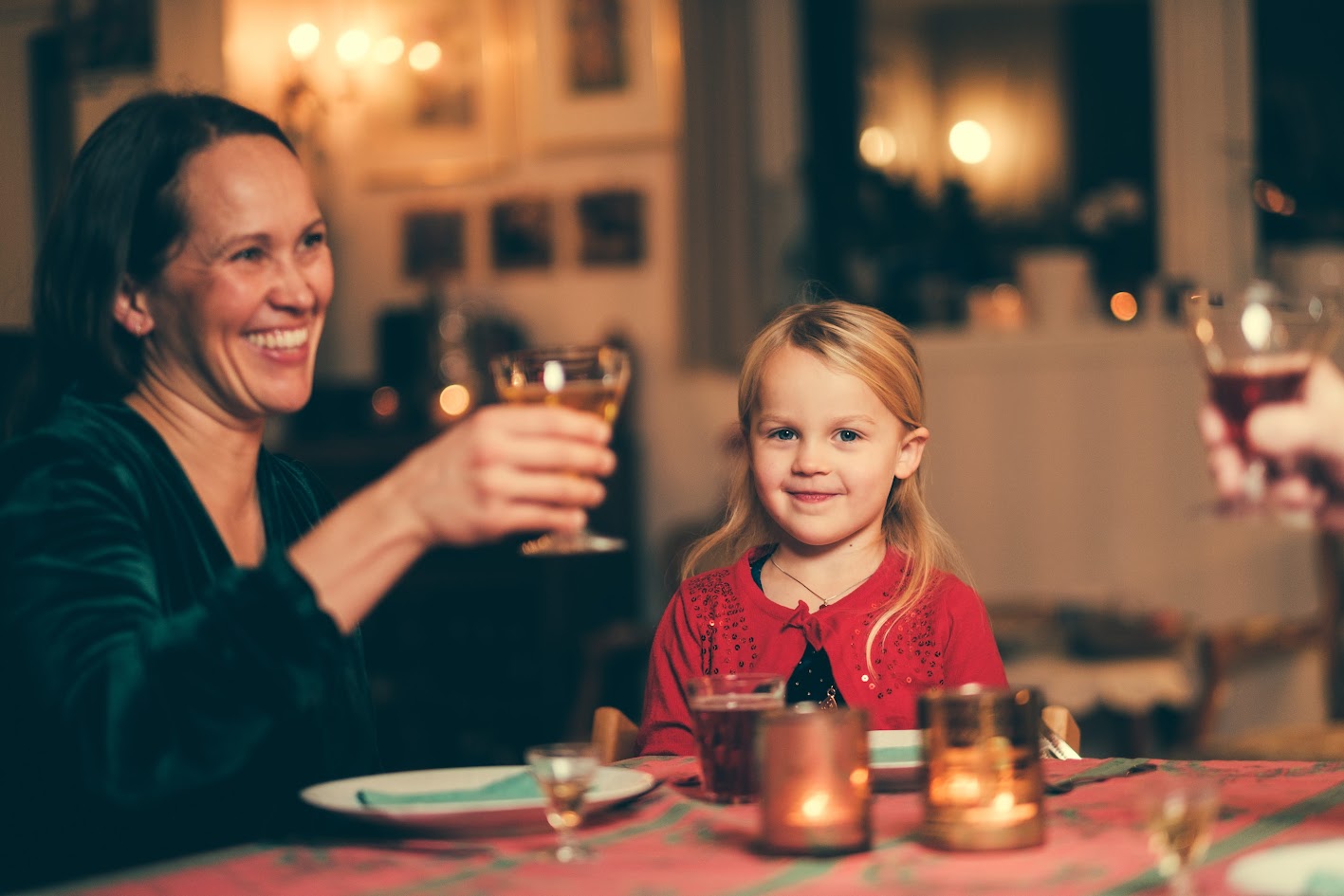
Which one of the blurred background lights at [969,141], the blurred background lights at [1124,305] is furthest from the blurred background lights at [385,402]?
the blurred background lights at [1124,305]

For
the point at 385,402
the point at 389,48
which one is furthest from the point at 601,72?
the point at 385,402

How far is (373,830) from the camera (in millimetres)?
1180

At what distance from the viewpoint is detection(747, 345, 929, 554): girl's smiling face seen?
6.18 feet

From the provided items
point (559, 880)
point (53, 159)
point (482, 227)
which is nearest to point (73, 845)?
point (559, 880)

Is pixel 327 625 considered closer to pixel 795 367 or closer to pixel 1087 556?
pixel 795 367

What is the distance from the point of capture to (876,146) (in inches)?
199

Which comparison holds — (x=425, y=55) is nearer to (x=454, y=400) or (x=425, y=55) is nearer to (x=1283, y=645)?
(x=454, y=400)

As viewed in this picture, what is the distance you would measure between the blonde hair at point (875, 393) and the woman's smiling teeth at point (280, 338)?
584 millimetres

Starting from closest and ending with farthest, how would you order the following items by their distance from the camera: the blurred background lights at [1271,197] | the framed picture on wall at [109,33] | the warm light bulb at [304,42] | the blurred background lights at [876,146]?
the framed picture on wall at [109,33] < the blurred background lights at [1271,197] < the blurred background lights at [876,146] < the warm light bulb at [304,42]

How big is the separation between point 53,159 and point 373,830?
9.96ft

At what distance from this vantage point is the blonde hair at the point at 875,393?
193 centimetres

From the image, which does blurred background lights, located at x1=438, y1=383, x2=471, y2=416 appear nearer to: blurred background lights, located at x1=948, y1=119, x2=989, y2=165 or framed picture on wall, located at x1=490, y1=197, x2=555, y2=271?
framed picture on wall, located at x1=490, y1=197, x2=555, y2=271

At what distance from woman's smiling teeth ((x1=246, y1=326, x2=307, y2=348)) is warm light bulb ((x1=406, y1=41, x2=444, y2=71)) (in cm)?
395

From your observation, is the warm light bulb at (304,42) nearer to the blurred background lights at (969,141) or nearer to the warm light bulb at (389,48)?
the warm light bulb at (389,48)
